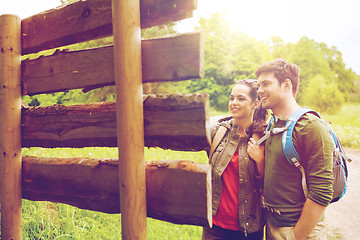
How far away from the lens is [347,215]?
4.56 m

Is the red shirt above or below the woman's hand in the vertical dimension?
below

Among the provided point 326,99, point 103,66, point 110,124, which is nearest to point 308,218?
point 110,124

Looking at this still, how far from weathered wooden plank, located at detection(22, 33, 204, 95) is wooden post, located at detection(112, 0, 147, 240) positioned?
9 cm

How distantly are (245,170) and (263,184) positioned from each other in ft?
0.62

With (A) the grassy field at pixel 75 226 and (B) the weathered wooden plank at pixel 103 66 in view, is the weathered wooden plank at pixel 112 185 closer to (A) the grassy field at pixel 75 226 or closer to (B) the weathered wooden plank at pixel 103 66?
(B) the weathered wooden plank at pixel 103 66

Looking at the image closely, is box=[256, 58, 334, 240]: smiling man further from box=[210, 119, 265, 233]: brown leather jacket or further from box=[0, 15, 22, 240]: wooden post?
box=[0, 15, 22, 240]: wooden post

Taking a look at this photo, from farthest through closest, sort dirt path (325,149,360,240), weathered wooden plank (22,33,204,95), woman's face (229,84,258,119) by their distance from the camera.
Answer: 1. dirt path (325,149,360,240)
2. woman's face (229,84,258,119)
3. weathered wooden plank (22,33,204,95)

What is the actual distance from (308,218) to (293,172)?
0.32 metres

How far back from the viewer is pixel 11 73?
1844mm

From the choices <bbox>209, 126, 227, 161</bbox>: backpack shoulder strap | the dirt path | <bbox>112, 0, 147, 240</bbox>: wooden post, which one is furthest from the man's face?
the dirt path

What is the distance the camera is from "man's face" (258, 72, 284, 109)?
84.0 inches

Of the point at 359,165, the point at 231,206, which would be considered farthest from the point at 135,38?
the point at 359,165

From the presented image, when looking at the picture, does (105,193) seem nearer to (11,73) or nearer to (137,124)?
(137,124)

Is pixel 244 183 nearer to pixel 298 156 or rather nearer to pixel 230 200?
pixel 230 200
